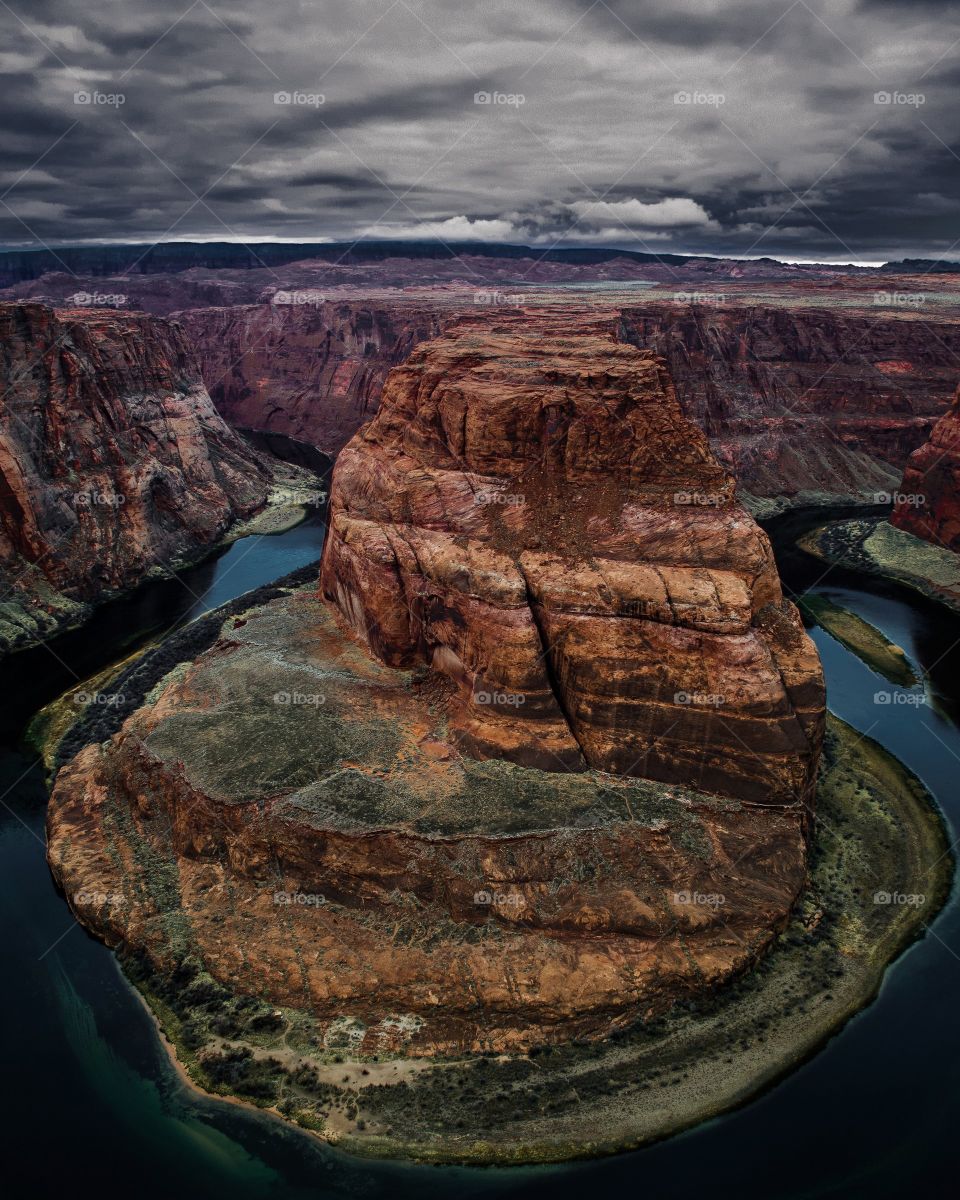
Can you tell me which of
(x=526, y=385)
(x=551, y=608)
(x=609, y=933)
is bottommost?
(x=609, y=933)

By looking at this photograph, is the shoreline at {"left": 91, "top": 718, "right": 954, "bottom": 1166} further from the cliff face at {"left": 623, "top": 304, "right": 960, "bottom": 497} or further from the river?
the cliff face at {"left": 623, "top": 304, "right": 960, "bottom": 497}

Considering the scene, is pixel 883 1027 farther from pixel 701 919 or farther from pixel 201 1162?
pixel 201 1162

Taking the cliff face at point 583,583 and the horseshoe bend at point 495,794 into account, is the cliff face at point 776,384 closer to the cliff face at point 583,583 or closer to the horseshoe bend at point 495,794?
the cliff face at point 583,583

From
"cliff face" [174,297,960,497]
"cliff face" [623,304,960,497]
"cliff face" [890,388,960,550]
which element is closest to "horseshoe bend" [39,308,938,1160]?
"cliff face" [890,388,960,550]

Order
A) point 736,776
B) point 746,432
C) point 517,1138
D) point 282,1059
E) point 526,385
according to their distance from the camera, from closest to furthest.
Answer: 1. point 517,1138
2. point 282,1059
3. point 736,776
4. point 526,385
5. point 746,432

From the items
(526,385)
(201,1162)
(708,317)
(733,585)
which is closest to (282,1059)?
(201,1162)

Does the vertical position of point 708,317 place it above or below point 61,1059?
above

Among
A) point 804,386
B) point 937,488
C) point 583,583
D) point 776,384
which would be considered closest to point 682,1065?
point 583,583
